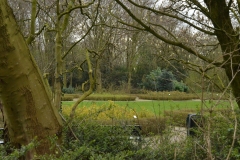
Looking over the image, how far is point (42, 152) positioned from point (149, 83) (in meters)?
21.7

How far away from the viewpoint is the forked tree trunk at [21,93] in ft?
6.35

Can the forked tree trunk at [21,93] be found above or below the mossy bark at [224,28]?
below

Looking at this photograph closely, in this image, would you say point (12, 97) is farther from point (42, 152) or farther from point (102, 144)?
point (102, 144)

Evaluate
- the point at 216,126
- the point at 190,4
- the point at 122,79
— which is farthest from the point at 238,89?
the point at 122,79

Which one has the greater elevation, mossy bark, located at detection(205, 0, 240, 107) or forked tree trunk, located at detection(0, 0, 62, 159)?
mossy bark, located at detection(205, 0, 240, 107)

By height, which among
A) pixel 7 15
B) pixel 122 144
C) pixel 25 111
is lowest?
pixel 122 144

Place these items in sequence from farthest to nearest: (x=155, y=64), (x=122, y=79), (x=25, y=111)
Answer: (x=122, y=79) < (x=155, y=64) < (x=25, y=111)

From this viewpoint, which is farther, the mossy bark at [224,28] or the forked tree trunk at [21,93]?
the mossy bark at [224,28]

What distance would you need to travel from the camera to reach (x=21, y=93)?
2061 millimetres

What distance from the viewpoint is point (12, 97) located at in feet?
6.72

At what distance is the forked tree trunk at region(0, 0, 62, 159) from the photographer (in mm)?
1937

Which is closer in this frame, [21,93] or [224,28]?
[21,93]

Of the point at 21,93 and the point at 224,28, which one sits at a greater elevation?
the point at 224,28

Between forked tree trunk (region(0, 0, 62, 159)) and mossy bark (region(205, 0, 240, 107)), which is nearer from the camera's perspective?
forked tree trunk (region(0, 0, 62, 159))
